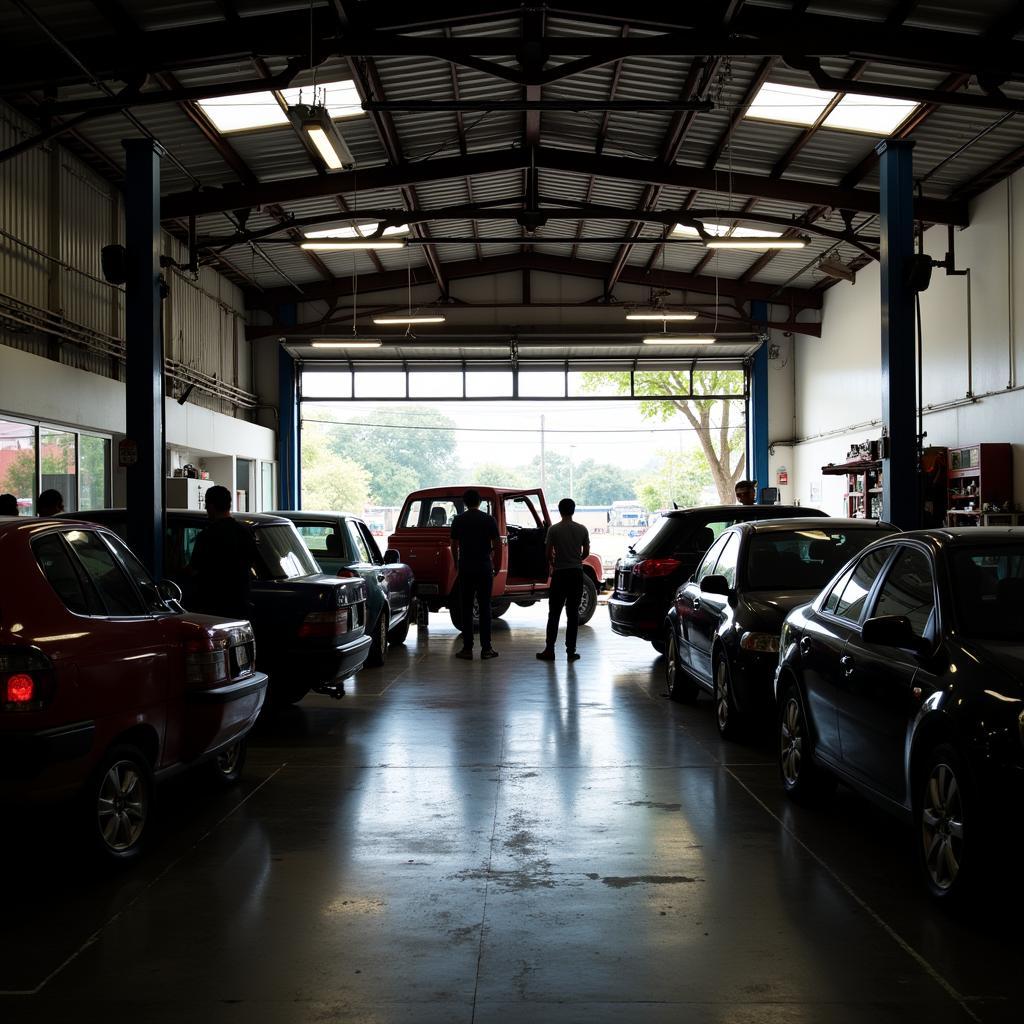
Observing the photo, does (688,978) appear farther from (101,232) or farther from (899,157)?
(101,232)

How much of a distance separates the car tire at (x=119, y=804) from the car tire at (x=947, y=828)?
3148mm

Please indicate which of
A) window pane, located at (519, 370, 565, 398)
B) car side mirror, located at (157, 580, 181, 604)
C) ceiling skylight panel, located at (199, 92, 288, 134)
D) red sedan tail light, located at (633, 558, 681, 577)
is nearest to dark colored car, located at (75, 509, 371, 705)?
car side mirror, located at (157, 580, 181, 604)

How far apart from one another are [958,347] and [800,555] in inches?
428

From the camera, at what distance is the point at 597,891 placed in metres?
4.55

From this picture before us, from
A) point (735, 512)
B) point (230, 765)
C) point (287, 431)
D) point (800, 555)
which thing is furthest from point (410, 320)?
point (230, 765)

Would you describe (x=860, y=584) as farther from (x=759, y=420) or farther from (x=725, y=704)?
(x=759, y=420)

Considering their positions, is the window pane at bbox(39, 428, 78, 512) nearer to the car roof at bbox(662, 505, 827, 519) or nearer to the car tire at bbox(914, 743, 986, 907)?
the car roof at bbox(662, 505, 827, 519)

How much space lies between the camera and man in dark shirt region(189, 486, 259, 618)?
769cm

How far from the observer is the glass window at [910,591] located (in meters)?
4.69

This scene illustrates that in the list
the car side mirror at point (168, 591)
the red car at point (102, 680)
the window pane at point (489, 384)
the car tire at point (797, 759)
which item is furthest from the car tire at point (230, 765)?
the window pane at point (489, 384)

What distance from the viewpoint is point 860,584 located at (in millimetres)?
5512

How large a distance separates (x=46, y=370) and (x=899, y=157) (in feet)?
35.0

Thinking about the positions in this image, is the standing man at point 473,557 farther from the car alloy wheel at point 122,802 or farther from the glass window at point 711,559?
the car alloy wheel at point 122,802

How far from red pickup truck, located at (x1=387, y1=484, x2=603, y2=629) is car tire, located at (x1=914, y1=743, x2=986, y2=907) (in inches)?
425
